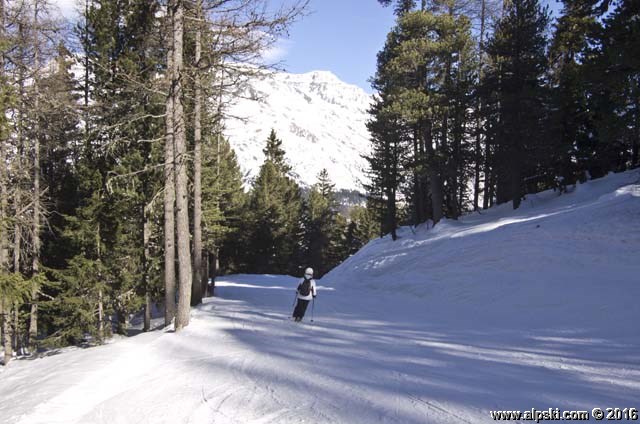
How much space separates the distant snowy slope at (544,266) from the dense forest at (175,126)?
3.02 meters

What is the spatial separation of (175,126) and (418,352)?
822 cm

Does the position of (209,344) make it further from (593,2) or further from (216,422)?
(593,2)

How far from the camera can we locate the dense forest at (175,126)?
36.7 feet

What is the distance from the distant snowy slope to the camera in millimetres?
10508

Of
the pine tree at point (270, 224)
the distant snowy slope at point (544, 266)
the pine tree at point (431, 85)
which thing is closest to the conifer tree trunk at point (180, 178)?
the distant snowy slope at point (544, 266)

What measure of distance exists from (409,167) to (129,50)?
15271 millimetres

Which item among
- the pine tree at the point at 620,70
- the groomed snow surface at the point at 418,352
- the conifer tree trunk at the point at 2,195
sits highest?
the pine tree at the point at 620,70

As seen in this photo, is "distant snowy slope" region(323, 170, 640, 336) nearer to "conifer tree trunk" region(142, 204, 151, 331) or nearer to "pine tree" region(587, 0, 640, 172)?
"pine tree" region(587, 0, 640, 172)

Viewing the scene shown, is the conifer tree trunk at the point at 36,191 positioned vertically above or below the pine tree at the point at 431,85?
below

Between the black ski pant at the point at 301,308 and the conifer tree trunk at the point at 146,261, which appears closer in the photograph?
the black ski pant at the point at 301,308

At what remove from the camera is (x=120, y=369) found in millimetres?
7746

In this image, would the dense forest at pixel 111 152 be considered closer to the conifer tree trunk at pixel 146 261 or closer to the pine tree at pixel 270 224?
the conifer tree trunk at pixel 146 261

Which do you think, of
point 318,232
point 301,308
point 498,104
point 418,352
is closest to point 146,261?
point 301,308

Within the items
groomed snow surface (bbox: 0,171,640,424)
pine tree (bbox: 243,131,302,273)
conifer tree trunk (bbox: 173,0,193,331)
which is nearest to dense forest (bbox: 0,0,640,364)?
conifer tree trunk (bbox: 173,0,193,331)
